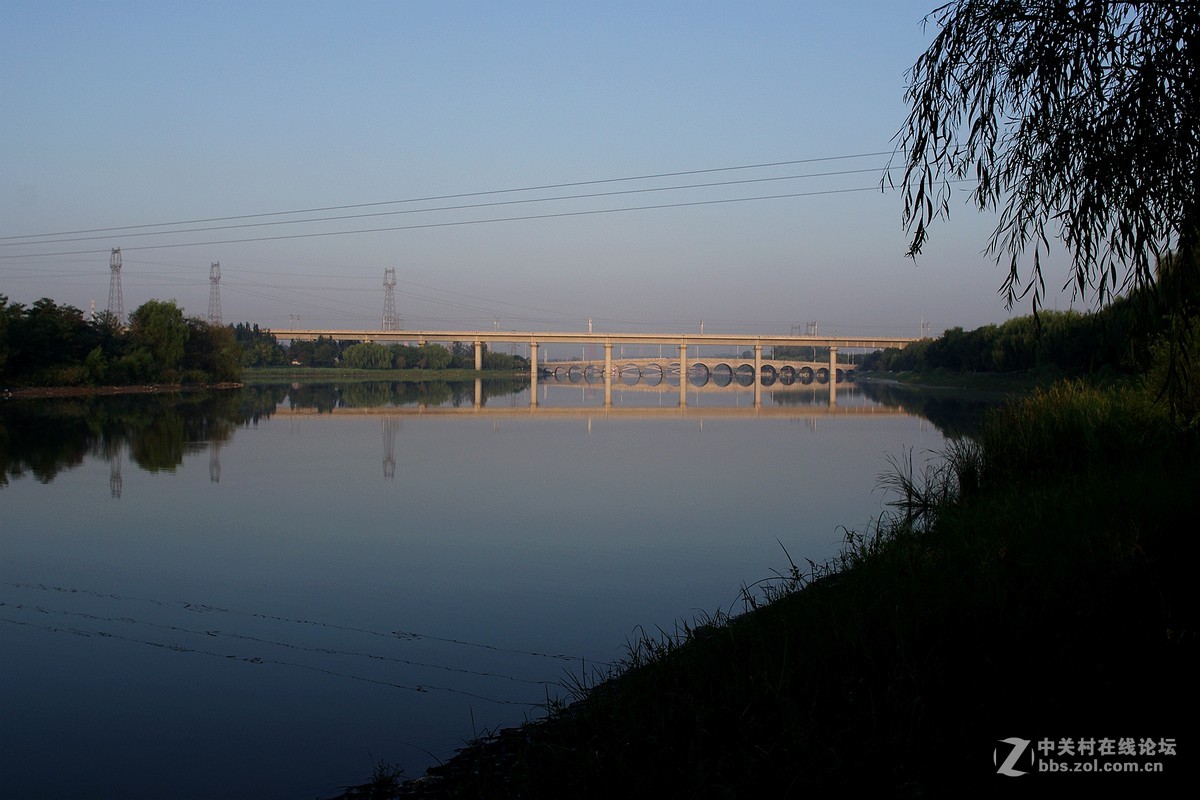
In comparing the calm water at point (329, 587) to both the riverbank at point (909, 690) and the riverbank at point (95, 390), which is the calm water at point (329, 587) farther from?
the riverbank at point (95, 390)

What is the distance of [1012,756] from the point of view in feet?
14.4

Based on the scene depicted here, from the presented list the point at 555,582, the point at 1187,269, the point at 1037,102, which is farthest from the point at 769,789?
the point at 555,582

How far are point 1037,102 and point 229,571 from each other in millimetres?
8925

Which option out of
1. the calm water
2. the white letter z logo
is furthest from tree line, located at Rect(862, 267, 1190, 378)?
the calm water

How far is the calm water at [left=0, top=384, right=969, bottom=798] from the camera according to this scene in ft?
20.2

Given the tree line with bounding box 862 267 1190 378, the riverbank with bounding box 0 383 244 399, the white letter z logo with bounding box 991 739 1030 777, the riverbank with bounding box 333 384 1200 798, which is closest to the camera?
the white letter z logo with bounding box 991 739 1030 777

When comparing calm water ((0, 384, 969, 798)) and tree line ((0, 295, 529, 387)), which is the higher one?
tree line ((0, 295, 529, 387))

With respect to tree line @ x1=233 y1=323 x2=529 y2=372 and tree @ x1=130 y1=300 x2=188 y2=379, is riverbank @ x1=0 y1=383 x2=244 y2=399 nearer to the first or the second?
tree @ x1=130 y1=300 x2=188 y2=379

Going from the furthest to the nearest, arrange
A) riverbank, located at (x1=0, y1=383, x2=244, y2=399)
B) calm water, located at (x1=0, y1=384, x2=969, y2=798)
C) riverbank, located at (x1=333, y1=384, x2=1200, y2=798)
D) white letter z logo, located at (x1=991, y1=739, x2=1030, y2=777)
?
riverbank, located at (x1=0, y1=383, x2=244, y2=399)
calm water, located at (x1=0, y1=384, x2=969, y2=798)
riverbank, located at (x1=333, y1=384, x2=1200, y2=798)
white letter z logo, located at (x1=991, y1=739, x2=1030, y2=777)

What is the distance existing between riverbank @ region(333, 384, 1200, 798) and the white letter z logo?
3cm

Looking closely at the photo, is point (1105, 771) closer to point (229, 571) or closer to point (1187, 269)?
point (1187, 269)

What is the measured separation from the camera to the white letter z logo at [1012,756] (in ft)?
14.1

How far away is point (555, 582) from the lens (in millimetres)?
10328

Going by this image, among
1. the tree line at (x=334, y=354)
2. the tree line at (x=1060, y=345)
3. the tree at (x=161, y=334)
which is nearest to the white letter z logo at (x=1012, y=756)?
the tree line at (x=1060, y=345)
